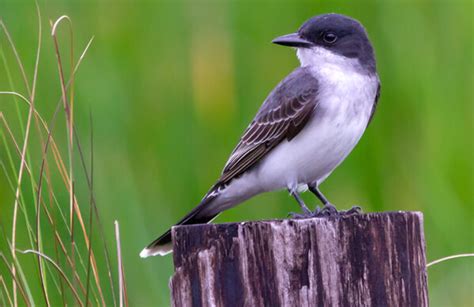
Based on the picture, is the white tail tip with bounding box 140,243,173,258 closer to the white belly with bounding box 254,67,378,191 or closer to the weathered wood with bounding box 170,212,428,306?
the white belly with bounding box 254,67,378,191

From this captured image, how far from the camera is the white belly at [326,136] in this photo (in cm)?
548

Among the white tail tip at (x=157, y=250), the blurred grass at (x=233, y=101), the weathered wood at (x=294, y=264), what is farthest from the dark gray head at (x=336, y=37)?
the weathered wood at (x=294, y=264)

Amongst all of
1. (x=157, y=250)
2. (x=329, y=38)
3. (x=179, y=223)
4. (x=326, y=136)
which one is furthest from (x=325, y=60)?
(x=157, y=250)

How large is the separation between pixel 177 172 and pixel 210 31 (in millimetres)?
A: 1075

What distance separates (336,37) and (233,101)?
118 cm

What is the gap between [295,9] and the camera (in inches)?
286

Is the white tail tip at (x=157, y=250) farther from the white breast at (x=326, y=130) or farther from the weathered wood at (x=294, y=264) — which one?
the weathered wood at (x=294, y=264)

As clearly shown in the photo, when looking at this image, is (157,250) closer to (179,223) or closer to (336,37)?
(179,223)

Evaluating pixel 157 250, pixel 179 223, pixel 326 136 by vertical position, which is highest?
pixel 326 136

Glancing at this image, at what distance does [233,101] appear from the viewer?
681 cm

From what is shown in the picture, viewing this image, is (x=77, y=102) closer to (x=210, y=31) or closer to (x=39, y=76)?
(x=39, y=76)

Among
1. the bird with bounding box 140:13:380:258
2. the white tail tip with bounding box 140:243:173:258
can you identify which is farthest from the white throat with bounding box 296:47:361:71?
the white tail tip with bounding box 140:243:173:258

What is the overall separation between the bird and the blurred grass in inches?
27.8

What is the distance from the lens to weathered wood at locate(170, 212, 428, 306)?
3316 millimetres
